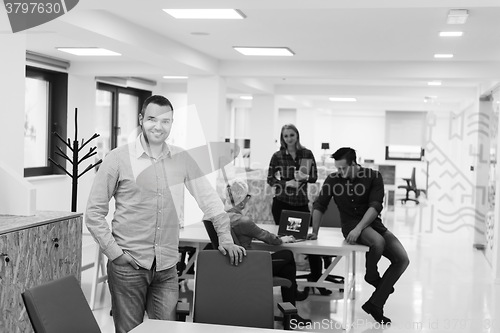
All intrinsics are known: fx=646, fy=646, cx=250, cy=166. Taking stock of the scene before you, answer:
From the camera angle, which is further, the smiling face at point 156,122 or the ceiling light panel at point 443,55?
the ceiling light panel at point 443,55

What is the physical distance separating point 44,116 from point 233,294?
22.2 ft

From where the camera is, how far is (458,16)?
522 cm

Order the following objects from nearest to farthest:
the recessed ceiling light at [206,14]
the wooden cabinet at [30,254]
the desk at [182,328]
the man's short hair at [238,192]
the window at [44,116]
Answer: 1. the desk at [182,328]
2. the wooden cabinet at [30,254]
3. the man's short hair at [238,192]
4. the recessed ceiling light at [206,14]
5. the window at [44,116]

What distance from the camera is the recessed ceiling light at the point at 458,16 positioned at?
5.12m

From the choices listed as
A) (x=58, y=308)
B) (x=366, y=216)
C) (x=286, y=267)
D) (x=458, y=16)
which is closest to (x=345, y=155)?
(x=366, y=216)

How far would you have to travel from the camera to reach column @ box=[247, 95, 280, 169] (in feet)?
42.4

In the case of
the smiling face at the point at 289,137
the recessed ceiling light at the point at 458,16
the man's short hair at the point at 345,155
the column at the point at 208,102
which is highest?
the recessed ceiling light at the point at 458,16

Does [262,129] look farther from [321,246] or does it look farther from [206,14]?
[321,246]

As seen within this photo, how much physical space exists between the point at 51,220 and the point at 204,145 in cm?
490

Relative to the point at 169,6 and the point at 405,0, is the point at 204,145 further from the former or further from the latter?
the point at 405,0

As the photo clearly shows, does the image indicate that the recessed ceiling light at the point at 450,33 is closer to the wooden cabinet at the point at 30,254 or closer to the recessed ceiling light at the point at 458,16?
the recessed ceiling light at the point at 458,16

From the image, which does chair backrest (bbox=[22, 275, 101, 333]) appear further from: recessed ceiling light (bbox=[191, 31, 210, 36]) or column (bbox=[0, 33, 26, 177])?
recessed ceiling light (bbox=[191, 31, 210, 36])

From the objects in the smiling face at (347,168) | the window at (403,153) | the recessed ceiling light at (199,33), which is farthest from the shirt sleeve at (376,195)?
the window at (403,153)

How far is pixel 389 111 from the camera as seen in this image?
20.7 metres
